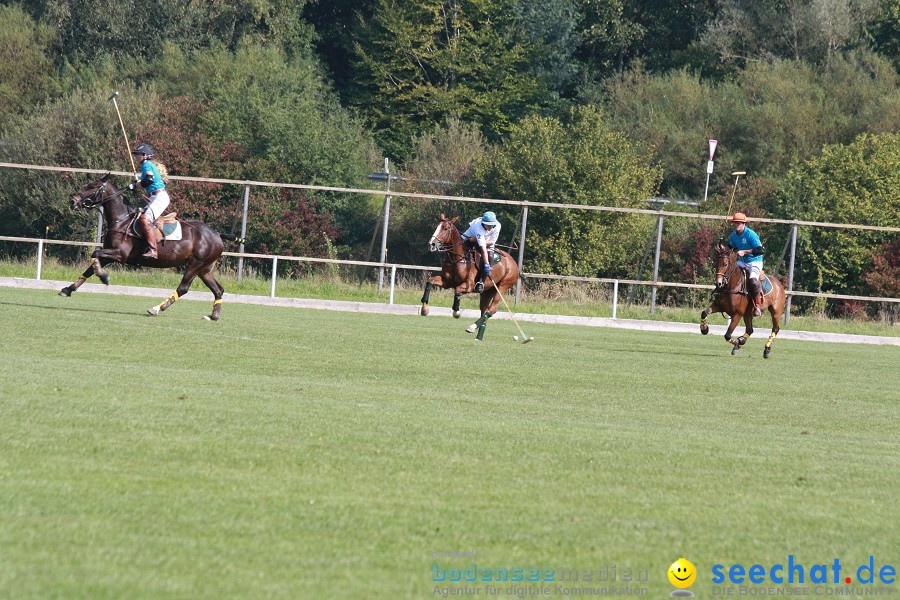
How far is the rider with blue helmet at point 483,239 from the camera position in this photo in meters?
23.4

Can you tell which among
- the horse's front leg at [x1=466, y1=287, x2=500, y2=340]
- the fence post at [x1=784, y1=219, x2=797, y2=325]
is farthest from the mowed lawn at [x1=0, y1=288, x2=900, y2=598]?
the fence post at [x1=784, y1=219, x2=797, y2=325]

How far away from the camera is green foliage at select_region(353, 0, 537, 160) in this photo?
60562 millimetres

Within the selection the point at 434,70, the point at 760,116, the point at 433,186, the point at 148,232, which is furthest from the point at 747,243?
the point at 434,70

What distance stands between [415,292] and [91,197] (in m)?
14.2

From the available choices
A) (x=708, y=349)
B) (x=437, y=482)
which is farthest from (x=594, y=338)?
(x=437, y=482)

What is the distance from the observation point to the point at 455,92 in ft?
199

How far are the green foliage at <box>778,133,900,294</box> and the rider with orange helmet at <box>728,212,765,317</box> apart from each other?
50.2 feet

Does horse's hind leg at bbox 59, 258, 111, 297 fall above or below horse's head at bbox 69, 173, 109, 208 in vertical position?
below

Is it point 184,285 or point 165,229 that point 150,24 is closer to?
point 184,285

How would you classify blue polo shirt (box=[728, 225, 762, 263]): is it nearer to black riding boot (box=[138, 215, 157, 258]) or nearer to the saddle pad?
the saddle pad

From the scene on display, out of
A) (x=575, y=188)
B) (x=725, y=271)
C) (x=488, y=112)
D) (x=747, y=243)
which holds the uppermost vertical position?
(x=488, y=112)

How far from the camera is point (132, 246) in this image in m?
21.8

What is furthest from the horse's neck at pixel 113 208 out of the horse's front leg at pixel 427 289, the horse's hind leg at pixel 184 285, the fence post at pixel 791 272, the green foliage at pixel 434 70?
the green foliage at pixel 434 70

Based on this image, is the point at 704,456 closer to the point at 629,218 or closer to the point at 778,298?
the point at 778,298
